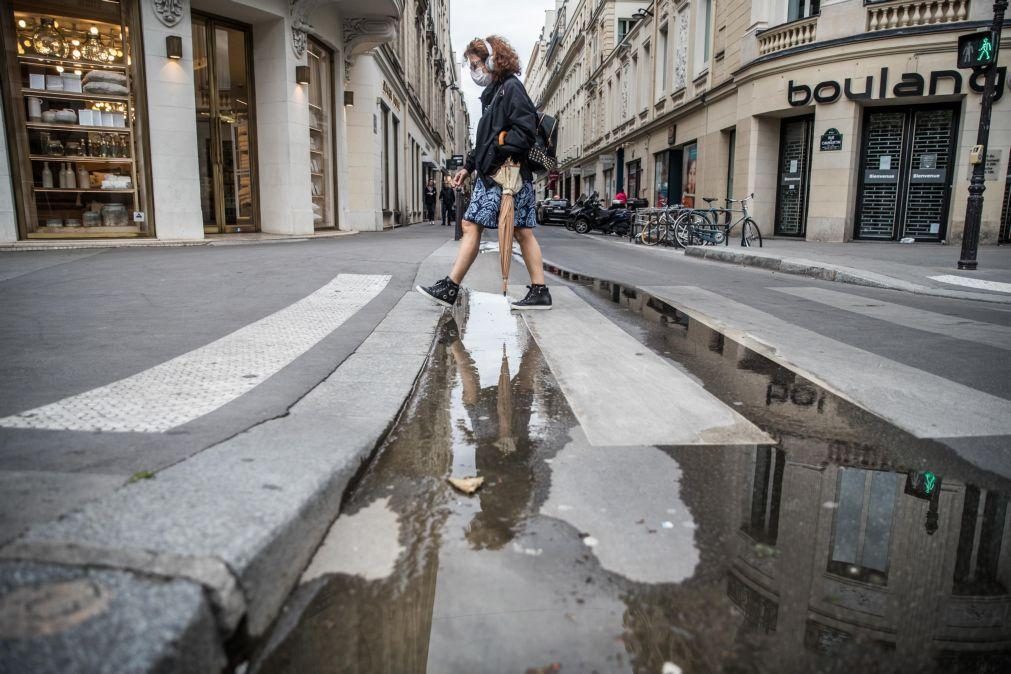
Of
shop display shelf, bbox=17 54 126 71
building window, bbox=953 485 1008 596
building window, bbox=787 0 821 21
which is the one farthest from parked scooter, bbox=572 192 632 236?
building window, bbox=953 485 1008 596

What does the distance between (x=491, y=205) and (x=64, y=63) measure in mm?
8428

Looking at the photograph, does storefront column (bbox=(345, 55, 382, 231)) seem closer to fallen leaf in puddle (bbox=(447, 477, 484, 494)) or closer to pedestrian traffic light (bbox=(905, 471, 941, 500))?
fallen leaf in puddle (bbox=(447, 477, 484, 494))

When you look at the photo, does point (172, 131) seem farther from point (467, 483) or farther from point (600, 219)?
point (600, 219)

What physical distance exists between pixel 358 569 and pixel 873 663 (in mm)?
1195

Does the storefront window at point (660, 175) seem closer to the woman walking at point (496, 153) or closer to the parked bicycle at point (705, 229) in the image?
the parked bicycle at point (705, 229)

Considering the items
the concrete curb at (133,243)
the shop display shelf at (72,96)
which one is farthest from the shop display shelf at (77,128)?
the concrete curb at (133,243)

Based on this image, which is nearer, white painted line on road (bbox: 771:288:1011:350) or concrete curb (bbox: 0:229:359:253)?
white painted line on road (bbox: 771:288:1011:350)

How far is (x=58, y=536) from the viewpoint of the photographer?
4.68ft

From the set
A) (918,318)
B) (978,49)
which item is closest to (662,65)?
Answer: (978,49)

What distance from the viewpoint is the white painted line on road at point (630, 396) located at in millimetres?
2680

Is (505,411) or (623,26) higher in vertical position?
(623,26)

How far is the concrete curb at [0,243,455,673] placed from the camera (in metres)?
1.12

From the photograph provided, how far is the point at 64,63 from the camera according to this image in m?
9.92

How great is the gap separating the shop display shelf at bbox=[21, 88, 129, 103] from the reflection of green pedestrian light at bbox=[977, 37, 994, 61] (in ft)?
39.9
